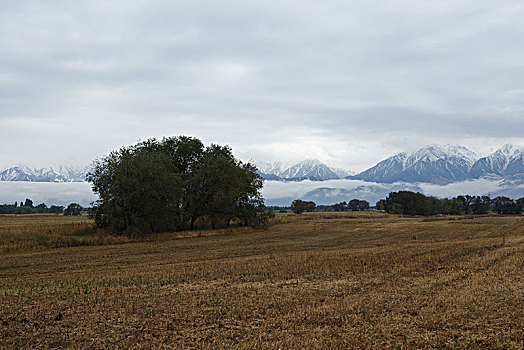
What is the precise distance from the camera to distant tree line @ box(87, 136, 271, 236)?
147ft

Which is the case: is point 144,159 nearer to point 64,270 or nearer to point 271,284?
point 64,270

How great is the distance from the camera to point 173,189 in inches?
1902

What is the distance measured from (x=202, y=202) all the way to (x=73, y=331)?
45345 millimetres

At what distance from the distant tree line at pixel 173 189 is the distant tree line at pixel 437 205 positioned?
Answer: 101m

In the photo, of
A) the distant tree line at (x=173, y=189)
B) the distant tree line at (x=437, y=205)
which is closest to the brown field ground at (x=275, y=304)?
the distant tree line at (x=173, y=189)

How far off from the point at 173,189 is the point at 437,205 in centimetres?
13609

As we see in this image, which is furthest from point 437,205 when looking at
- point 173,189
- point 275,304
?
point 275,304

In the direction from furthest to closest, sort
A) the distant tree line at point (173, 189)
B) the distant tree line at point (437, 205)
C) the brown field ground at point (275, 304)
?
1. the distant tree line at point (437, 205)
2. the distant tree line at point (173, 189)
3. the brown field ground at point (275, 304)

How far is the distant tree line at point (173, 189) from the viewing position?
44656 millimetres

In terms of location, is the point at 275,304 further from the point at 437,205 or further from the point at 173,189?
the point at 437,205

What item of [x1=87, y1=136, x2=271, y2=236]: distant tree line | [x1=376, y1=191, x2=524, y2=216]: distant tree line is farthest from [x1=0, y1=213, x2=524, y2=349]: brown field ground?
[x1=376, y1=191, x2=524, y2=216]: distant tree line

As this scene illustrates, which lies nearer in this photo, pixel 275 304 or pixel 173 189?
pixel 275 304

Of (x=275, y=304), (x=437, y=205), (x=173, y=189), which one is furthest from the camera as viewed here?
(x=437, y=205)

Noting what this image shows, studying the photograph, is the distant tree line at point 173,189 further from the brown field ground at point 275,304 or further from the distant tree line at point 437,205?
the distant tree line at point 437,205
